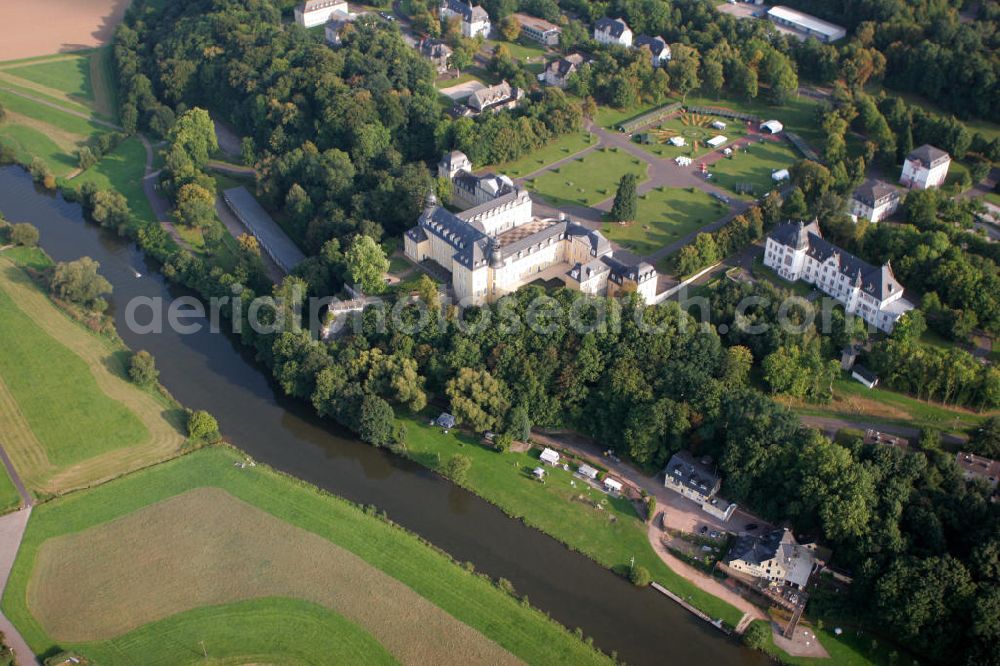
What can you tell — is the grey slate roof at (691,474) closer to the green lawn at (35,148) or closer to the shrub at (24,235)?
the shrub at (24,235)

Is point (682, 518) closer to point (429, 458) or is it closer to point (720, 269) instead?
point (429, 458)

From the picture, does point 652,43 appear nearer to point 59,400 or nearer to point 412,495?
point 412,495

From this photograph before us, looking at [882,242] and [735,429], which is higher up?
[882,242]

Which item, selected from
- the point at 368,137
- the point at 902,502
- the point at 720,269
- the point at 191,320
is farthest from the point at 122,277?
the point at 902,502

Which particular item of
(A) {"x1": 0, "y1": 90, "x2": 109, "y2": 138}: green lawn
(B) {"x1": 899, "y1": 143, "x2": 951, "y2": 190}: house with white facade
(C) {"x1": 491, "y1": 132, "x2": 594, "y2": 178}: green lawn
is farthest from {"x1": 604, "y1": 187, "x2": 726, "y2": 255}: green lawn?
(A) {"x1": 0, "y1": 90, "x2": 109, "y2": 138}: green lawn

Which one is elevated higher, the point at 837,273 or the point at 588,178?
the point at 837,273

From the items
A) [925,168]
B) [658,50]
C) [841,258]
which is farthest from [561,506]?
[658,50]

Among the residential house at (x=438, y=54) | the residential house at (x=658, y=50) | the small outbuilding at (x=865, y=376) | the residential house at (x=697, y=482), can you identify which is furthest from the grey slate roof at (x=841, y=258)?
the residential house at (x=438, y=54)
